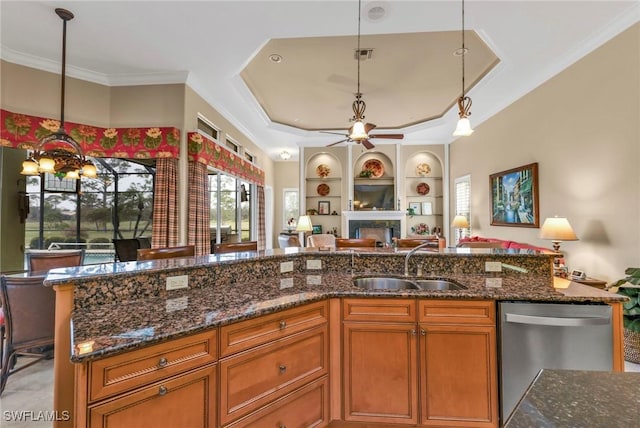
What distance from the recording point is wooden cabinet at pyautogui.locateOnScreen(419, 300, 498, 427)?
5.50ft

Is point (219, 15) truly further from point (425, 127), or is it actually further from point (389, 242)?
point (389, 242)

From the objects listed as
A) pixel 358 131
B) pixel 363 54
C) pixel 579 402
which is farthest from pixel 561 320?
pixel 363 54

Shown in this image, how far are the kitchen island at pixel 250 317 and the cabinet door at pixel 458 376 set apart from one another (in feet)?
0.04

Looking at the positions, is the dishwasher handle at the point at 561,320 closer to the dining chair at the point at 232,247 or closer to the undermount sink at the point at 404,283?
the undermount sink at the point at 404,283

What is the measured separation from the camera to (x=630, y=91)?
268cm

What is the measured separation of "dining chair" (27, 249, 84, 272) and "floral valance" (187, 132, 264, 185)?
5.58ft

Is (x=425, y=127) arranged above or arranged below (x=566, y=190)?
above

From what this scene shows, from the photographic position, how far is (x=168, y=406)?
1.16 metres

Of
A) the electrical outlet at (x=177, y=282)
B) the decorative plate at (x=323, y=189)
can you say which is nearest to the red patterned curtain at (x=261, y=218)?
the decorative plate at (x=323, y=189)

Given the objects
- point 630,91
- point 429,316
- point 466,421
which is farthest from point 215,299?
point 630,91

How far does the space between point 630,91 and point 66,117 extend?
6178mm

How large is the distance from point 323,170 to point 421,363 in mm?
5837

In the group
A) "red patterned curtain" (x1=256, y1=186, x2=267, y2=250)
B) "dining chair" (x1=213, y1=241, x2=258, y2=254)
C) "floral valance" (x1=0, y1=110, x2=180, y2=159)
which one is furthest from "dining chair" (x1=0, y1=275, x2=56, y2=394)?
"red patterned curtain" (x1=256, y1=186, x2=267, y2=250)

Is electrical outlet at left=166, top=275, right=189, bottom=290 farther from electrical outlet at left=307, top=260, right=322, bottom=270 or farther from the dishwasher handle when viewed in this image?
the dishwasher handle
